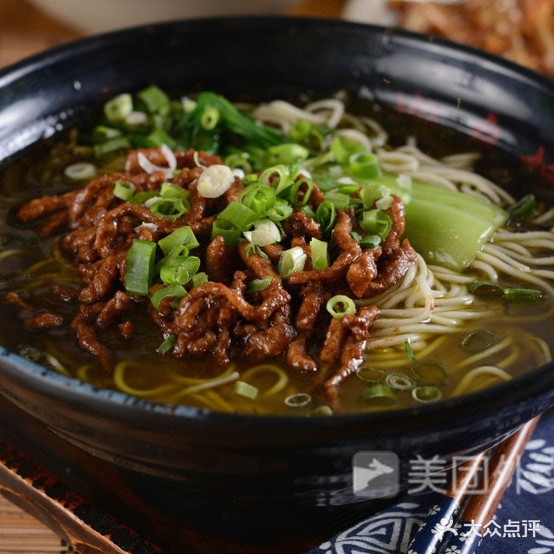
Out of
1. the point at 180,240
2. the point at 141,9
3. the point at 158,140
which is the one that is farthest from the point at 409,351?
the point at 141,9

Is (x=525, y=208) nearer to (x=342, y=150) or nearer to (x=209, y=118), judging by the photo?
(x=342, y=150)

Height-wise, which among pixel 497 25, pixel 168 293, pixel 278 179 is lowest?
Answer: pixel 168 293

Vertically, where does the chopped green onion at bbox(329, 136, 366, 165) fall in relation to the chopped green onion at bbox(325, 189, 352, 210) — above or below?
above

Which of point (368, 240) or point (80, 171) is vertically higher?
point (80, 171)

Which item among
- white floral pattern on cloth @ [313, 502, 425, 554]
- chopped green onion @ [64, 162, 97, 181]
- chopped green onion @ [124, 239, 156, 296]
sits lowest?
white floral pattern on cloth @ [313, 502, 425, 554]

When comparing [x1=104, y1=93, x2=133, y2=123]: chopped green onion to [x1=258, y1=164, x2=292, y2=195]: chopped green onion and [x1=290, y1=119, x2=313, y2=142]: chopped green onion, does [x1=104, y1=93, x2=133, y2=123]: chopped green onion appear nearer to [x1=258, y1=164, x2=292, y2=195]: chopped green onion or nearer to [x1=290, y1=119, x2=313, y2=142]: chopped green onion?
[x1=290, y1=119, x2=313, y2=142]: chopped green onion

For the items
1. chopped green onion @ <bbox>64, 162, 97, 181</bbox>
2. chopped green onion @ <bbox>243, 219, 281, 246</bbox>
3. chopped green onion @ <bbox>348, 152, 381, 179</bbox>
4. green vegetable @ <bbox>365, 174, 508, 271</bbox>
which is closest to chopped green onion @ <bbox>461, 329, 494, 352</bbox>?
green vegetable @ <bbox>365, 174, 508, 271</bbox>
